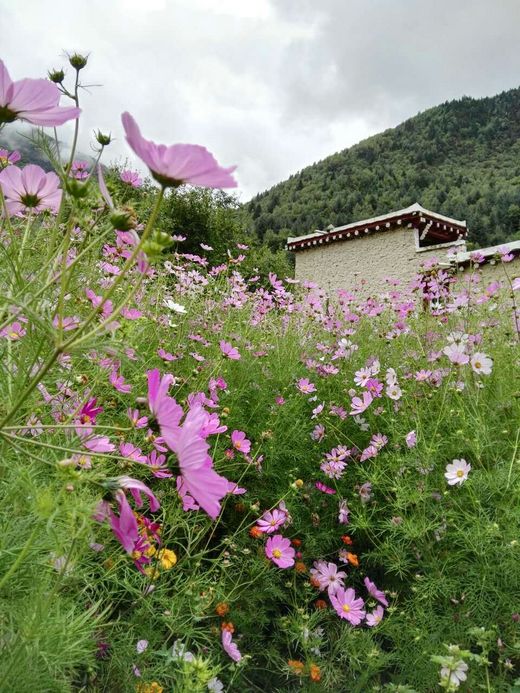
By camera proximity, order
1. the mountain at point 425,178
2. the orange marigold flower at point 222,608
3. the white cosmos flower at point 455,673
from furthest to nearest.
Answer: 1. the mountain at point 425,178
2. the orange marigold flower at point 222,608
3. the white cosmos flower at point 455,673

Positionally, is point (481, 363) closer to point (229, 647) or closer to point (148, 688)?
point (229, 647)

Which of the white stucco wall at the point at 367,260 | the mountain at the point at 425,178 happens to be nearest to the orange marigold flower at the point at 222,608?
the white stucco wall at the point at 367,260

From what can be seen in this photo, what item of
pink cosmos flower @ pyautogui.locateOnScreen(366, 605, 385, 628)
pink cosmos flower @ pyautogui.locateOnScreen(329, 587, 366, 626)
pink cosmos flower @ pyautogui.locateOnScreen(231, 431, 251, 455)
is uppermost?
pink cosmos flower @ pyautogui.locateOnScreen(231, 431, 251, 455)

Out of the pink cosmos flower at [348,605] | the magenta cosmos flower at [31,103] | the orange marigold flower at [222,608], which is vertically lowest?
the pink cosmos flower at [348,605]

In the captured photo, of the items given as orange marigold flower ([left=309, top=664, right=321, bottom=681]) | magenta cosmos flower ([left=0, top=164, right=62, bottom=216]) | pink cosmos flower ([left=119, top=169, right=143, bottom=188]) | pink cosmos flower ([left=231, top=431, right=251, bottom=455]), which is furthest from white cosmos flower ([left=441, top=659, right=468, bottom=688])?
pink cosmos flower ([left=119, top=169, right=143, bottom=188])

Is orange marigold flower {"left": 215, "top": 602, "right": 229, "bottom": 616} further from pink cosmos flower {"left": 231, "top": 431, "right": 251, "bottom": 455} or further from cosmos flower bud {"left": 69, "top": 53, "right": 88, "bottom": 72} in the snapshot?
cosmos flower bud {"left": 69, "top": 53, "right": 88, "bottom": 72}

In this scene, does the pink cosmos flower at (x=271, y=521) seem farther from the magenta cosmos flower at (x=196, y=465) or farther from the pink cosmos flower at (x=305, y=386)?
the magenta cosmos flower at (x=196, y=465)

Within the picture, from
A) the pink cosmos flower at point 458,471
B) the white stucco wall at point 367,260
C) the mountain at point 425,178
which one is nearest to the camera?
the pink cosmos flower at point 458,471

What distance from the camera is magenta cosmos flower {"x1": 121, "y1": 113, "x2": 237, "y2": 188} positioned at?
0.47m

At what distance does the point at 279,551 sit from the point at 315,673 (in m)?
0.31

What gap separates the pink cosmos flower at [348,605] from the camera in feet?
4.74

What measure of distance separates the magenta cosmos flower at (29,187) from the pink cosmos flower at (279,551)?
1073mm

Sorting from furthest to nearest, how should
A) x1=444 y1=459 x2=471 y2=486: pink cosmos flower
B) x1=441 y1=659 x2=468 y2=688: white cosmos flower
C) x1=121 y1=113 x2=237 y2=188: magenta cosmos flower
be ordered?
x1=444 y1=459 x2=471 y2=486: pink cosmos flower
x1=441 y1=659 x2=468 y2=688: white cosmos flower
x1=121 y1=113 x2=237 y2=188: magenta cosmos flower

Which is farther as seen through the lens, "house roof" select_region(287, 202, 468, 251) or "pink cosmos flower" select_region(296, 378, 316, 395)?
"house roof" select_region(287, 202, 468, 251)
